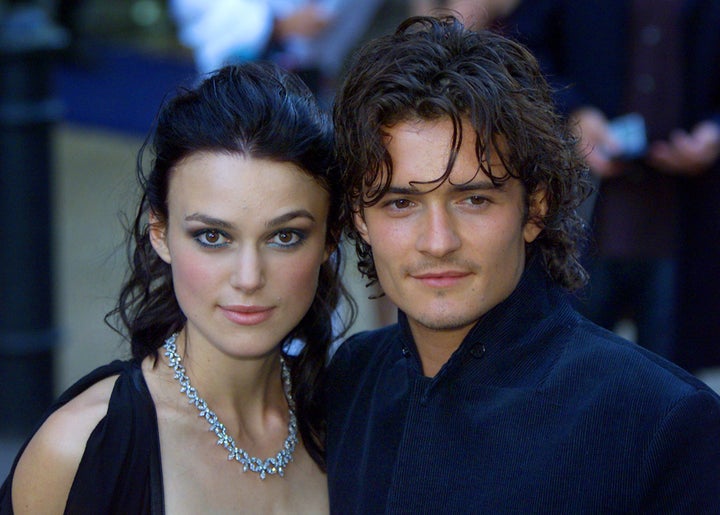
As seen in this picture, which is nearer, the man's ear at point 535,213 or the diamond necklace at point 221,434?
the man's ear at point 535,213

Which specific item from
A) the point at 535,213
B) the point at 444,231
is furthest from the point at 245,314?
the point at 535,213

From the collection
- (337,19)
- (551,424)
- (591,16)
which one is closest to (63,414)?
(551,424)

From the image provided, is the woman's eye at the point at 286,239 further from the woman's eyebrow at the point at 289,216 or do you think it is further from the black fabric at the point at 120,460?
the black fabric at the point at 120,460

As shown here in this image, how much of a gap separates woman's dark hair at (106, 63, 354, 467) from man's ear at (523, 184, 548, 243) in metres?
0.49

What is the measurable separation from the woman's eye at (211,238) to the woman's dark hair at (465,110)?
0.98 feet

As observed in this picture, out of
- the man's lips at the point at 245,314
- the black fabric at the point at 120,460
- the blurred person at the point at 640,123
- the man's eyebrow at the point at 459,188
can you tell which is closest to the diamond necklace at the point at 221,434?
the black fabric at the point at 120,460

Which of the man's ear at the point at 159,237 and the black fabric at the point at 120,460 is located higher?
the man's ear at the point at 159,237

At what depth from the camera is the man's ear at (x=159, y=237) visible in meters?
3.02

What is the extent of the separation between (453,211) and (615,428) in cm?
55

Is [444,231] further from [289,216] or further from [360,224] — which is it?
[289,216]

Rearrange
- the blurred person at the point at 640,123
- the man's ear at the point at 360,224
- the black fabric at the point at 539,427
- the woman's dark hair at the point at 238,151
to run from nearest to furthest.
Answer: the black fabric at the point at 539,427, the man's ear at the point at 360,224, the woman's dark hair at the point at 238,151, the blurred person at the point at 640,123

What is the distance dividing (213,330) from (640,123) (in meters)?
2.31

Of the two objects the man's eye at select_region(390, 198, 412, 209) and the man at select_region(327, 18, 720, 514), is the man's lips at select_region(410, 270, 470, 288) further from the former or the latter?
the man's eye at select_region(390, 198, 412, 209)

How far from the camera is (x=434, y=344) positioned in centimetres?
271
